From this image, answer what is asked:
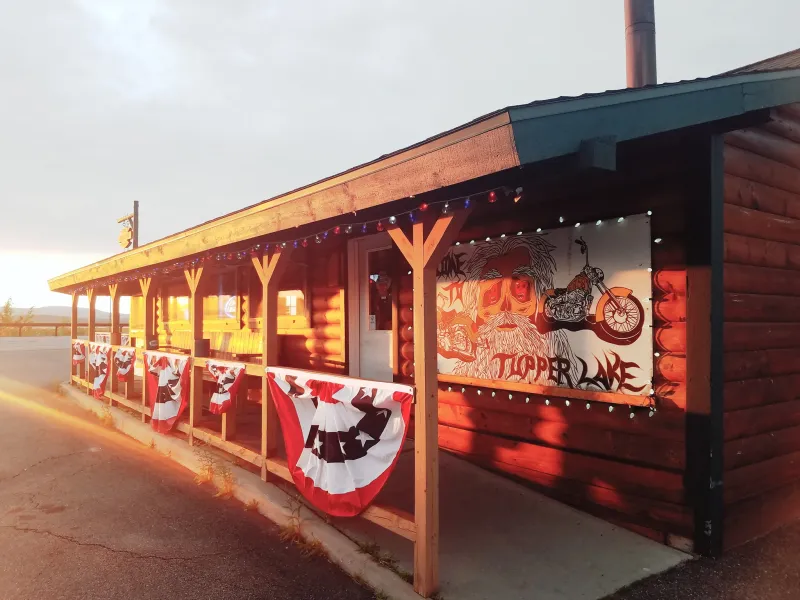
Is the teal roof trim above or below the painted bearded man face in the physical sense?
above

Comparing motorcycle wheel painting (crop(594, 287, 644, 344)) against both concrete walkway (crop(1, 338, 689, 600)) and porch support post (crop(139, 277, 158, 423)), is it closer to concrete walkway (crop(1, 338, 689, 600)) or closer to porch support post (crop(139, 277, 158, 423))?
concrete walkway (crop(1, 338, 689, 600))

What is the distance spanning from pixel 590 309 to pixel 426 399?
185cm

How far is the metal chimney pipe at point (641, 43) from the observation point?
747 cm

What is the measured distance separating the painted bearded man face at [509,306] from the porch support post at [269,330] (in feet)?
6.46

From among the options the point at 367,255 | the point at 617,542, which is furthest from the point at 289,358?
the point at 617,542

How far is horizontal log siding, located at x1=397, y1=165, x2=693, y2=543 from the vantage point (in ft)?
13.4

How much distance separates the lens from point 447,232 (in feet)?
11.2

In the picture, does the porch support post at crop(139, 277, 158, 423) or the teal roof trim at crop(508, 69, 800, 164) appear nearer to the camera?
the teal roof trim at crop(508, 69, 800, 164)

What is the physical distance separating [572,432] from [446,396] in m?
1.63

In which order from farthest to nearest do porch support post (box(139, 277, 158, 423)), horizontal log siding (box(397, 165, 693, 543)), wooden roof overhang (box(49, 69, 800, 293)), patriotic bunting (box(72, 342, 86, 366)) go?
1. patriotic bunting (box(72, 342, 86, 366))
2. porch support post (box(139, 277, 158, 423))
3. horizontal log siding (box(397, 165, 693, 543))
4. wooden roof overhang (box(49, 69, 800, 293))

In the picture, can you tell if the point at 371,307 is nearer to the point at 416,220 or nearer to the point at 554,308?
the point at 554,308

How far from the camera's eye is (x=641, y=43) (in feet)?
24.6

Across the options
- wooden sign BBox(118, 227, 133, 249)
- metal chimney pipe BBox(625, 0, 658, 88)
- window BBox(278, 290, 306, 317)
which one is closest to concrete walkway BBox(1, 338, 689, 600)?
window BBox(278, 290, 306, 317)

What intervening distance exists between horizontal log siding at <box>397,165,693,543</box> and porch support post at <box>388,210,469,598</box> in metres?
1.71
